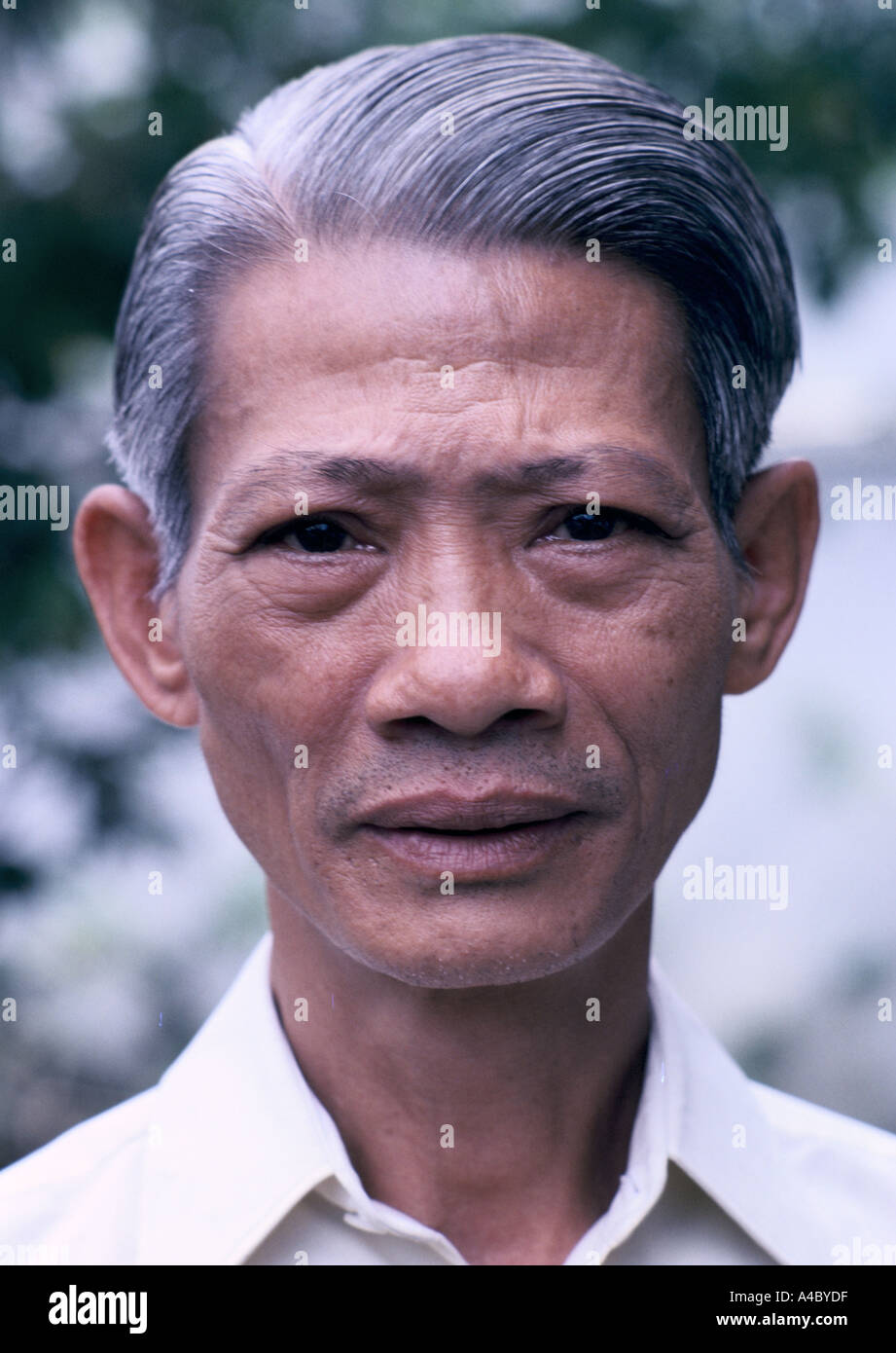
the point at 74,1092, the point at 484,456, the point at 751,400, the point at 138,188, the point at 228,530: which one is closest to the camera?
the point at 484,456

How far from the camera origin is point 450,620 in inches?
53.4

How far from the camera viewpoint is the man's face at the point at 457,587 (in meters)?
1.38

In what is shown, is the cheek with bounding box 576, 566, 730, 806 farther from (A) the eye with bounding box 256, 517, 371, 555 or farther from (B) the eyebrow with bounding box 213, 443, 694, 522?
(A) the eye with bounding box 256, 517, 371, 555

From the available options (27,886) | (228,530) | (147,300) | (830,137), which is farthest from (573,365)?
(27,886)

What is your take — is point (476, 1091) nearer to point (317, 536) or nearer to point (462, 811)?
point (462, 811)

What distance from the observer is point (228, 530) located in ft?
4.84

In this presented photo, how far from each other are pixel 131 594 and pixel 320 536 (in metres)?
0.36

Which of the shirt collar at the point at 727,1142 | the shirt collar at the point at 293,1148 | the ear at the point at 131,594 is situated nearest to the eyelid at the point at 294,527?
the ear at the point at 131,594

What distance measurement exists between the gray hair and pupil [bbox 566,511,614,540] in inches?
6.8

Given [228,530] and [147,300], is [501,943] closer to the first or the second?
[228,530]

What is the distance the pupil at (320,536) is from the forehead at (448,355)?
0.09 meters

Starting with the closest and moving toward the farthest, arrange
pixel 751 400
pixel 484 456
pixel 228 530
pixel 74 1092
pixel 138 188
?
pixel 484 456, pixel 228 530, pixel 751 400, pixel 138 188, pixel 74 1092

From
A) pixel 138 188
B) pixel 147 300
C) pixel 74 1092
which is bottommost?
pixel 74 1092
